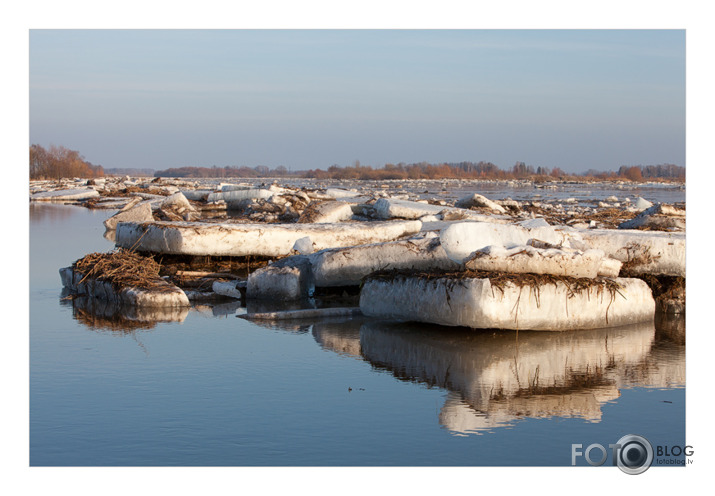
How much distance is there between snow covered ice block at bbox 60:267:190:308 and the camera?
284 inches

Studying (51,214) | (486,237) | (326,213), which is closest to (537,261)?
(486,237)

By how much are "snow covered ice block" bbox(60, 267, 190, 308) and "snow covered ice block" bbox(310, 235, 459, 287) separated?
1.45 m

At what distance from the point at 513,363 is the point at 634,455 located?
164 centimetres

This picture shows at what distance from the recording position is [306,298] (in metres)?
8.09

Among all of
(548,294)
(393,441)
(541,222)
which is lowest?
(393,441)

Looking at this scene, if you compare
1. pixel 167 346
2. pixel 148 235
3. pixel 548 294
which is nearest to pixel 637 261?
pixel 548 294

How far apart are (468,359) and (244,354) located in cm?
149

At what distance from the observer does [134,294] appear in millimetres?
7289

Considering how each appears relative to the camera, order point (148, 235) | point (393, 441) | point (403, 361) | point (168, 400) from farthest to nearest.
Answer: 1. point (148, 235)
2. point (403, 361)
3. point (168, 400)
4. point (393, 441)

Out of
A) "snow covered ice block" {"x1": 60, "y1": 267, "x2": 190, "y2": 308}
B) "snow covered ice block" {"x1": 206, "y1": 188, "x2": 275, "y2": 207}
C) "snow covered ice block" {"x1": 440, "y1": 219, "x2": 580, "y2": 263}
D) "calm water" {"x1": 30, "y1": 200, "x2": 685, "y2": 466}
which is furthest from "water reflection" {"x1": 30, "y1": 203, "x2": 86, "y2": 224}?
"snow covered ice block" {"x1": 440, "y1": 219, "x2": 580, "y2": 263}

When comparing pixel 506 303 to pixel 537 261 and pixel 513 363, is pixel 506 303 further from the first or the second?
pixel 513 363

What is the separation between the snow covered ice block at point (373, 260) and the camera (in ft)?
24.1

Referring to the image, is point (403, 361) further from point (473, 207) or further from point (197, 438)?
point (473, 207)

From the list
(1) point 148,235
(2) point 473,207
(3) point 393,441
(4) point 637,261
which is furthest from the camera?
(2) point 473,207
